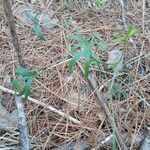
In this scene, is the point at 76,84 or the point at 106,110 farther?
the point at 76,84

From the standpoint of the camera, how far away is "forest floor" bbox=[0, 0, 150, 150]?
144cm

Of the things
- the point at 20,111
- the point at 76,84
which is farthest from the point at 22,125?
the point at 76,84

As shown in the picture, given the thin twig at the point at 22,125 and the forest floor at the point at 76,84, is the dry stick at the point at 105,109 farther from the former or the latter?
the thin twig at the point at 22,125

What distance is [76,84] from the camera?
5.35ft

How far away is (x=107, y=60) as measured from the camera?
175 cm

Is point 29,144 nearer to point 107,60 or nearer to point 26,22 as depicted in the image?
point 107,60

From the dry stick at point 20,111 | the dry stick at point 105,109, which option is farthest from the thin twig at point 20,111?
the dry stick at point 105,109

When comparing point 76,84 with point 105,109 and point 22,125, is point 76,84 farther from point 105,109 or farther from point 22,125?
point 22,125

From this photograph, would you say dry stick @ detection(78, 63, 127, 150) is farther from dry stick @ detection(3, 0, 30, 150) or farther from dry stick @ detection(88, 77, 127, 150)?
dry stick @ detection(3, 0, 30, 150)

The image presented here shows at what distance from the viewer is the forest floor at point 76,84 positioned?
1443 mm

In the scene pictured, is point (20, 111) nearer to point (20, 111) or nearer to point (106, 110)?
point (20, 111)

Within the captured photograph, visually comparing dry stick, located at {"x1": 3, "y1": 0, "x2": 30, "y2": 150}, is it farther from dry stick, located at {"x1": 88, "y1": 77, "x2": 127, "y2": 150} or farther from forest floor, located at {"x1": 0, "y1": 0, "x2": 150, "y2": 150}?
dry stick, located at {"x1": 88, "y1": 77, "x2": 127, "y2": 150}

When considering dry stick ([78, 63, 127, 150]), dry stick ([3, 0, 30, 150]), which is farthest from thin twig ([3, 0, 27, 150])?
dry stick ([78, 63, 127, 150])

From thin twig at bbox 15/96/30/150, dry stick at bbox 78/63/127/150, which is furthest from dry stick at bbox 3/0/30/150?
dry stick at bbox 78/63/127/150
